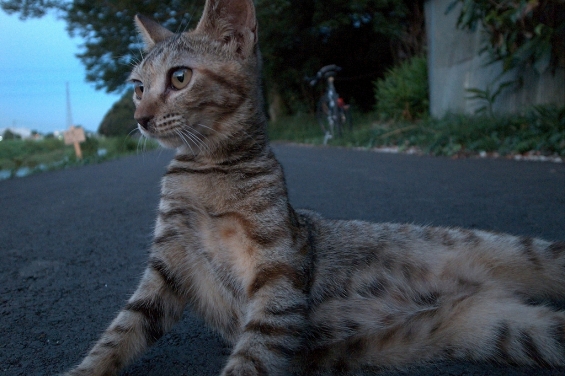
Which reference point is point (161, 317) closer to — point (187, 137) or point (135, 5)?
point (187, 137)

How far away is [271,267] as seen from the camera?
1.75 meters

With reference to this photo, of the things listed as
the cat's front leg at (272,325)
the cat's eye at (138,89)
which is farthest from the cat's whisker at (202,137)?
the cat's front leg at (272,325)

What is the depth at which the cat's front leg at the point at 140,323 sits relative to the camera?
1.70 m

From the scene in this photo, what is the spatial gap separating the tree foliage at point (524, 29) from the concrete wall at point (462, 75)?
0.39 m

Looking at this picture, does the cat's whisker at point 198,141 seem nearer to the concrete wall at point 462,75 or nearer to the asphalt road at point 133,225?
the asphalt road at point 133,225

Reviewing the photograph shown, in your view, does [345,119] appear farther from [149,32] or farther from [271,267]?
[271,267]

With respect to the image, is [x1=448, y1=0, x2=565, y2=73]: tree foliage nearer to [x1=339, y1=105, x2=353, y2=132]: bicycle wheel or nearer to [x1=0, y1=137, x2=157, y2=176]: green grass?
[x1=339, y1=105, x2=353, y2=132]: bicycle wheel

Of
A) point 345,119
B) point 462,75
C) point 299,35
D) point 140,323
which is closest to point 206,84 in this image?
point 140,323

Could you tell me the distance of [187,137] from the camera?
207cm

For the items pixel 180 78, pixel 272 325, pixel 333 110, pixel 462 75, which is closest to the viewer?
pixel 272 325

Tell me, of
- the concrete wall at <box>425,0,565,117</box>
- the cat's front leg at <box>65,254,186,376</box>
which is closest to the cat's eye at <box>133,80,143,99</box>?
the cat's front leg at <box>65,254,186,376</box>

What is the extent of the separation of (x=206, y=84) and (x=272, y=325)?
3.65ft

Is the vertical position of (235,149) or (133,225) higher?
(235,149)

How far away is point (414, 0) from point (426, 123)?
8.66 meters
